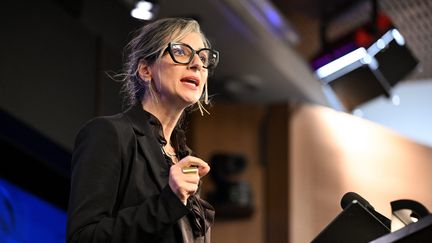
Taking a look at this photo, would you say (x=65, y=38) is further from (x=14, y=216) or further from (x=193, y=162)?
(x=193, y=162)

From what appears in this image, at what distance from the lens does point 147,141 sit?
1.30 meters

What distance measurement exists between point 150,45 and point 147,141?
18 cm

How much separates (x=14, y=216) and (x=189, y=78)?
2.00 m

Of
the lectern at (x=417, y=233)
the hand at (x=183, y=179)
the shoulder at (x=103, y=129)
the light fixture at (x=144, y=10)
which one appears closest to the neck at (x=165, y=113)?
the shoulder at (x=103, y=129)

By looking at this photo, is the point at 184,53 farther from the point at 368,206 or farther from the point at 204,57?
the point at 368,206

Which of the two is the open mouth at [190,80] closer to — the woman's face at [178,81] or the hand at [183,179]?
the woman's face at [178,81]

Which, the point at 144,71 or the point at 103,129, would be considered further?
the point at 144,71

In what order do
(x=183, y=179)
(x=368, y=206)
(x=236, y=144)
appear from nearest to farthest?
(x=183, y=179)
(x=368, y=206)
(x=236, y=144)

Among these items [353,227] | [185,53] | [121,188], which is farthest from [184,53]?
[353,227]

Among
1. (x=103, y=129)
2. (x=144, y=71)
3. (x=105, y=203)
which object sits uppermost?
(x=144, y=71)

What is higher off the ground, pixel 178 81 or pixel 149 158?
pixel 178 81

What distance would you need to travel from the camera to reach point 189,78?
1341 mm

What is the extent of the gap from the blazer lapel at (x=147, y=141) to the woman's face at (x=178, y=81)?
5 cm

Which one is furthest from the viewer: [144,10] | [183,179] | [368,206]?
[144,10]
